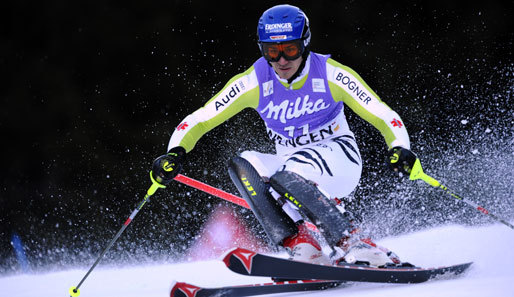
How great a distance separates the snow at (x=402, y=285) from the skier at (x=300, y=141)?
28 centimetres

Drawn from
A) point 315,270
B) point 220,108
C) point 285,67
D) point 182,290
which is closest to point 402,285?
point 315,270

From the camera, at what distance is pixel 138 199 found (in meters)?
5.02

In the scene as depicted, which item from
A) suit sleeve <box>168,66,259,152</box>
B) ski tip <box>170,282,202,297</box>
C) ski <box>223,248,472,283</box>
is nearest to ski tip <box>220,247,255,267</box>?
ski <box>223,248,472,283</box>

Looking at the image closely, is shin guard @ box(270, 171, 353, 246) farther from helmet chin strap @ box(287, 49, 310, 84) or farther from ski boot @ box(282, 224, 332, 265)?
helmet chin strap @ box(287, 49, 310, 84)

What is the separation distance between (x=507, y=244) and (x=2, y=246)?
461cm

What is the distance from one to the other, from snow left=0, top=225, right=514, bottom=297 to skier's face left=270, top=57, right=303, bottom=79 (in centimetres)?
110

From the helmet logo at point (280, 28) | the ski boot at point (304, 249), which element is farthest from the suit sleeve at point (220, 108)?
the ski boot at point (304, 249)

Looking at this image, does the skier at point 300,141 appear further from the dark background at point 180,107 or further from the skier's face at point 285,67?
the dark background at point 180,107

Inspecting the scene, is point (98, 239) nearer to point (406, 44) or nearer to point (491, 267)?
point (406, 44)

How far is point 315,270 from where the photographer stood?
2283 millimetres

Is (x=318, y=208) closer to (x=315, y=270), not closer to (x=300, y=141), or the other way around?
(x=315, y=270)

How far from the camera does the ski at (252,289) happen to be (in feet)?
7.46

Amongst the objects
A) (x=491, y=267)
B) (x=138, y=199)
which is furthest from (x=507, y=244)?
(x=138, y=199)

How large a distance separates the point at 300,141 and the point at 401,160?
70 cm
